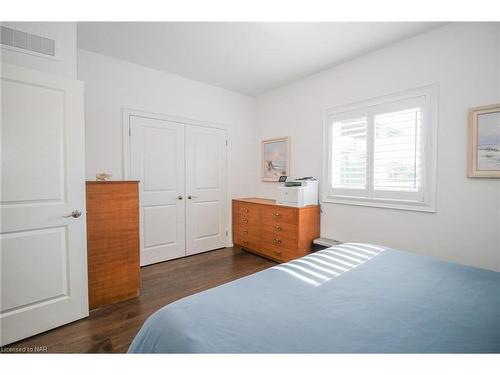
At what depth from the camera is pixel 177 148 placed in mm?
3578

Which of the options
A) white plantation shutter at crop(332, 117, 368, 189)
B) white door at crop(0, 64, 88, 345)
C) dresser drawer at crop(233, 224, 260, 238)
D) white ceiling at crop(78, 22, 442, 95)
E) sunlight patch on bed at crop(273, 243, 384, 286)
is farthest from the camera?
dresser drawer at crop(233, 224, 260, 238)

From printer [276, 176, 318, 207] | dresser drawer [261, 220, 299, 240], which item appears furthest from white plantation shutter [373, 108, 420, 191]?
dresser drawer [261, 220, 299, 240]

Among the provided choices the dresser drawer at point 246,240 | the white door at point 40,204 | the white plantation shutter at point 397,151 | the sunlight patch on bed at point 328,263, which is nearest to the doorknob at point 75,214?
the white door at point 40,204

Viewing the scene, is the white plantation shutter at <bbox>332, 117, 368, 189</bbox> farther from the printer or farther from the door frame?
the door frame

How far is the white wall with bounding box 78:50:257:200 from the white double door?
176mm

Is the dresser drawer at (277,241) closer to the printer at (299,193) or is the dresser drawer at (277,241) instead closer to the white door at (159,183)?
the printer at (299,193)

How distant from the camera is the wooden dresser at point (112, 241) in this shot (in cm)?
225

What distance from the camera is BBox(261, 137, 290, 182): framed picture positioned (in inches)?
154

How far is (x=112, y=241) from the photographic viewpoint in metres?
2.37

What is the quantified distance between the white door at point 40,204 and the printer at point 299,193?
7.56 feet

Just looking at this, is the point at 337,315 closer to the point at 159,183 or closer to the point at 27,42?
the point at 27,42

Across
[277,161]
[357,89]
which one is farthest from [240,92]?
[357,89]

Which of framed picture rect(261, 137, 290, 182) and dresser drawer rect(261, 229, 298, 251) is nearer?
dresser drawer rect(261, 229, 298, 251)
